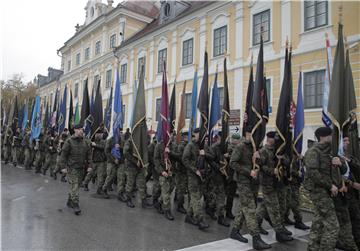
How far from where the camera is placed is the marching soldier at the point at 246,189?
541 centimetres

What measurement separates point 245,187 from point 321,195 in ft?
4.05

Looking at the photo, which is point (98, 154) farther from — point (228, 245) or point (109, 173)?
point (228, 245)

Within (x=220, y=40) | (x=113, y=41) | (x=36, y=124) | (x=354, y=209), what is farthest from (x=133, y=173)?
(x=113, y=41)

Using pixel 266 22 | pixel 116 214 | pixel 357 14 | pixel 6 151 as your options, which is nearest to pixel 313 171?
pixel 116 214

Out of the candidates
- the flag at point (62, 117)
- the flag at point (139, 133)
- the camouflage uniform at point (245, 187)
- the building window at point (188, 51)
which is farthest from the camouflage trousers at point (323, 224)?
the building window at point (188, 51)

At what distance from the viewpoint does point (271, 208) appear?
5.98 meters

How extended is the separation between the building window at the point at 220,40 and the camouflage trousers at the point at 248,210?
41.7 ft

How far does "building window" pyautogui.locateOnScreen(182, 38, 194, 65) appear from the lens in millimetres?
19469

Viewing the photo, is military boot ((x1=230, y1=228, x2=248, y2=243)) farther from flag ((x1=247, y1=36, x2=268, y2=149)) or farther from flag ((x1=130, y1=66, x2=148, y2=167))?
flag ((x1=130, y1=66, x2=148, y2=167))

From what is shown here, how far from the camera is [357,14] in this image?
12.1 metres

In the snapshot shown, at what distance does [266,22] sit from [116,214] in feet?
38.7

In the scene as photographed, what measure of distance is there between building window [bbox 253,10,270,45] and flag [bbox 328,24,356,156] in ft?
33.0

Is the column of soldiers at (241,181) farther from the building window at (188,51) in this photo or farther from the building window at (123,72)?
the building window at (123,72)

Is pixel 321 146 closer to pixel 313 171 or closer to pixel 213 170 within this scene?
pixel 313 171
